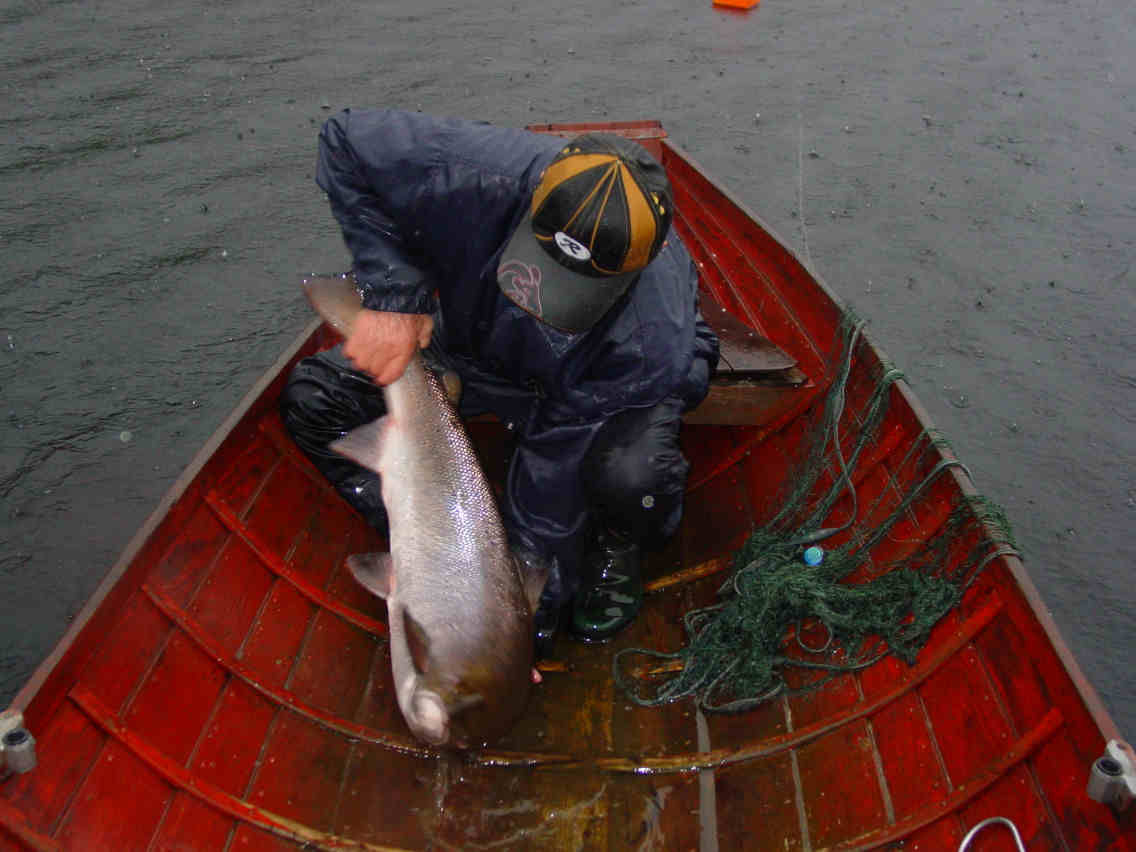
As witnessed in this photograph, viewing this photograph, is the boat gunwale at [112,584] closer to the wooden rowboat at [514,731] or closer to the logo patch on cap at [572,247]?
the wooden rowboat at [514,731]

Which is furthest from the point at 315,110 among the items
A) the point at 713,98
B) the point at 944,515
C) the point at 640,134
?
the point at 944,515

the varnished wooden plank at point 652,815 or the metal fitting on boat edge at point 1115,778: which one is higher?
the metal fitting on boat edge at point 1115,778

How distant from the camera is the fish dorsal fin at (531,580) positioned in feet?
11.4

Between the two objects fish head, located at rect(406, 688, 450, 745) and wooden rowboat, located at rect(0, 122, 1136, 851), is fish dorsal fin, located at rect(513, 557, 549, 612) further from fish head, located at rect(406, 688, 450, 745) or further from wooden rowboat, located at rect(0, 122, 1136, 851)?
wooden rowboat, located at rect(0, 122, 1136, 851)

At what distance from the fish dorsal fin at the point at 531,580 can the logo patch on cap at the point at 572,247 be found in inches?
46.7

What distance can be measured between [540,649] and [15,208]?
31.1 ft

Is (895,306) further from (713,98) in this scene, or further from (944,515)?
(944,515)

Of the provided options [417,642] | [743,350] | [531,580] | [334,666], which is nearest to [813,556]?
[743,350]

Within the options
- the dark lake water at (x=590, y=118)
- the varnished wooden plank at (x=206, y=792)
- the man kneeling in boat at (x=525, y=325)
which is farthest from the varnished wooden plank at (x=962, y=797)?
the dark lake water at (x=590, y=118)

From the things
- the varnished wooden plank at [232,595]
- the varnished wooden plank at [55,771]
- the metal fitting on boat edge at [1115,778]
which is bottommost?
the varnished wooden plank at [232,595]

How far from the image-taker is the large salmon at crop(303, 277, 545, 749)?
305 centimetres

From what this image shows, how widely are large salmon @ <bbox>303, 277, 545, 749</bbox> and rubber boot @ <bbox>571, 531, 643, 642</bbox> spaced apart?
2.55ft

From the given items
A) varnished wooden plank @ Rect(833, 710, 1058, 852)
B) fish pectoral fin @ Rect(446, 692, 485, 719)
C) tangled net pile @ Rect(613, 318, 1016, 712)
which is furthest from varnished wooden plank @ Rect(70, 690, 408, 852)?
varnished wooden plank @ Rect(833, 710, 1058, 852)

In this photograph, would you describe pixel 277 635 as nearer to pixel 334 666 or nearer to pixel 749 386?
pixel 334 666
